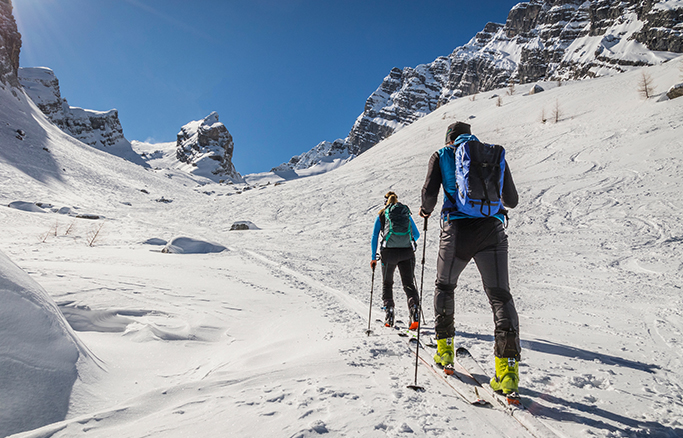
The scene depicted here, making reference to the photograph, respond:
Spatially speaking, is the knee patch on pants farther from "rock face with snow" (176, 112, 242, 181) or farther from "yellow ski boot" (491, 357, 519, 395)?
"rock face with snow" (176, 112, 242, 181)

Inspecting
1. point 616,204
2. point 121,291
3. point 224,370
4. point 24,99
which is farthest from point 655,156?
point 24,99

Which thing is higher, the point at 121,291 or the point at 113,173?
the point at 113,173

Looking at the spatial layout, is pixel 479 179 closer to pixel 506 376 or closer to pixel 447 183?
pixel 447 183

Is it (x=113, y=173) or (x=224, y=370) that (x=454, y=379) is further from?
(x=113, y=173)

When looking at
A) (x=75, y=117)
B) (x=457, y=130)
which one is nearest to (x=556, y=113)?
(x=457, y=130)

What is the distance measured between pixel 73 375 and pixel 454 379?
277cm

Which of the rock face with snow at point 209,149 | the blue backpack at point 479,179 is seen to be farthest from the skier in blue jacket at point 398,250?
the rock face with snow at point 209,149

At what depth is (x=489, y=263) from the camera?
2.61 m

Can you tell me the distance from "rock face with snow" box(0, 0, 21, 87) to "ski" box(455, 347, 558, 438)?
7663 cm

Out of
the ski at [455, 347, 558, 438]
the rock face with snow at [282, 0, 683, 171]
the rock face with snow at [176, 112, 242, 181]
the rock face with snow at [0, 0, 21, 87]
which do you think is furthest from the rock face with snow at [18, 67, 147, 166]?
the ski at [455, 347, 558, 438]

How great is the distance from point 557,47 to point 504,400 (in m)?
116

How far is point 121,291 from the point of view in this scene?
4.53 metres

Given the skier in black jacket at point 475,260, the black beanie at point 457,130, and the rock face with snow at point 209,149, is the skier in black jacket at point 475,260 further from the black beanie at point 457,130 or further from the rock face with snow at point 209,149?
the rock face with snow at point 209,149

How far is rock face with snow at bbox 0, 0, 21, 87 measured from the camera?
174 feet
